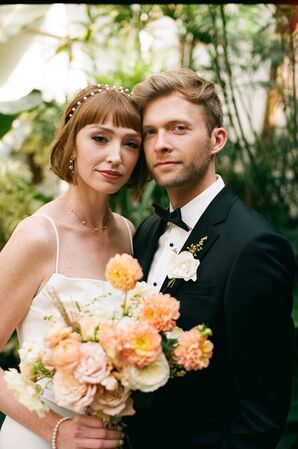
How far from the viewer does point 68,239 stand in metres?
2.21

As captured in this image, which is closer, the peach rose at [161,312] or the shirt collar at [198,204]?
the peach rose at [161,312]

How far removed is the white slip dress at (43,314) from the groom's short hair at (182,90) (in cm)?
63

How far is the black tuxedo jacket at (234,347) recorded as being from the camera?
5.62ft

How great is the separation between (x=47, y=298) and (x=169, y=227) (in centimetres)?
61

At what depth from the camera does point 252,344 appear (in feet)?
5.61

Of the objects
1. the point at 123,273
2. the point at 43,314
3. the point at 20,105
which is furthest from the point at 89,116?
the point at 20,105

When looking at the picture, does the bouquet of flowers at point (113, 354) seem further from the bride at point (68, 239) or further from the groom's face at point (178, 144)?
Result: the groom's face at point (178, 144)

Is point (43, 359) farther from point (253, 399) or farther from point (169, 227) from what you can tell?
point (169, 227)

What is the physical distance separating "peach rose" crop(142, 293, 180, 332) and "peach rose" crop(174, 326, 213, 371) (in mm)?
52

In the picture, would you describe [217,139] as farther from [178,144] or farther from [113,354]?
[113,354]

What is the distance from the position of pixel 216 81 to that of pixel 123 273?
313cm

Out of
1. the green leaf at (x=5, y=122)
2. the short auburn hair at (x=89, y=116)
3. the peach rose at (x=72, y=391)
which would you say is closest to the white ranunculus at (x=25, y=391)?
the peach rose at (x=72, y=391)

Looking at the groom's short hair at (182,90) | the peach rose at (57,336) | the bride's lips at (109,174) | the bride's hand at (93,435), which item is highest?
the groom's short hair at (182,90)

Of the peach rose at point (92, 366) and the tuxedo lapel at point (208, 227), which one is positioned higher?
the tuxedo lapel at point (208, 227)
